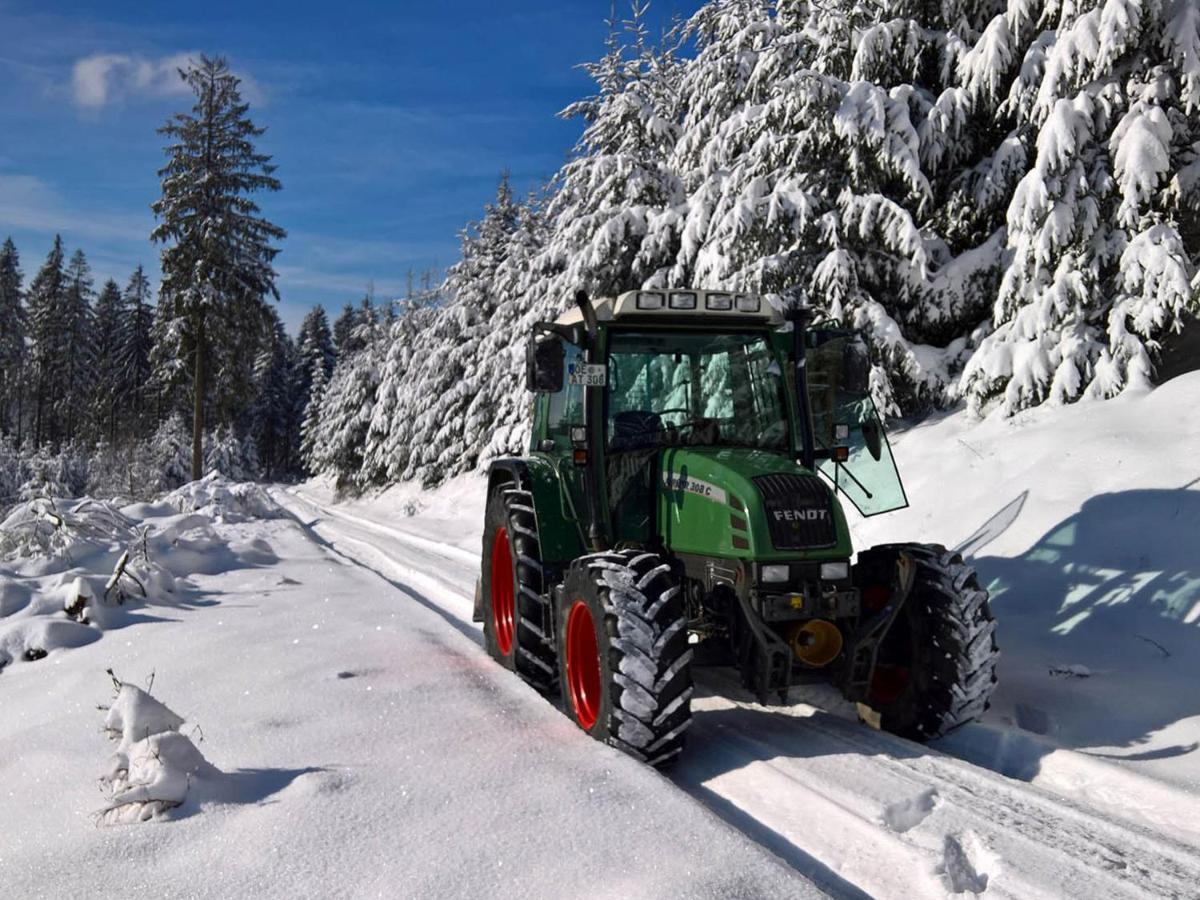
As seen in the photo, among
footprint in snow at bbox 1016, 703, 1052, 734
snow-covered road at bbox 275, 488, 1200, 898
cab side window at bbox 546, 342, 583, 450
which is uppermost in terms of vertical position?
cab side window at bbox 546, 342, 583, 450

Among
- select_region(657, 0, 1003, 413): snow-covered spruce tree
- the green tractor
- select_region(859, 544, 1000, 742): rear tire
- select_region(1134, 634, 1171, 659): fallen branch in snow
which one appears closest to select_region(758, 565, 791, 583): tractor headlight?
the green tractor

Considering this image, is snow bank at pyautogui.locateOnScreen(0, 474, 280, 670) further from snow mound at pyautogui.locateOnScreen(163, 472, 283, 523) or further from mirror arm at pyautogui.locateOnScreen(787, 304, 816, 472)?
mirror arm at pyautogui.locateOnScreen(787, 304, 816, 472)

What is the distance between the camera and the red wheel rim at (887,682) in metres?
4.99

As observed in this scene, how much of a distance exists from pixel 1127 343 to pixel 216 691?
9.03 m

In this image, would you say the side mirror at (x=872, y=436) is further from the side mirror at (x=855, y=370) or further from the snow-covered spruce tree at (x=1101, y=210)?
the snow-covered spruce tree at (x=1101, y=210)

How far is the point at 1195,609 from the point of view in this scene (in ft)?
18.9

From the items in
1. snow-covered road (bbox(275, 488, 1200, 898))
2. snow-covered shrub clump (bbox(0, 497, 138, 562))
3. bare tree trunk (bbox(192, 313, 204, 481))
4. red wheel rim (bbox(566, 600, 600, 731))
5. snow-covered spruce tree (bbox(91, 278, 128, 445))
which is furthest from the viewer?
snow-covered spruce tree (bbox(91, 278, 128, 445))

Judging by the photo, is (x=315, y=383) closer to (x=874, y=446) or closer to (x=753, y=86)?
(x=753, y=86)

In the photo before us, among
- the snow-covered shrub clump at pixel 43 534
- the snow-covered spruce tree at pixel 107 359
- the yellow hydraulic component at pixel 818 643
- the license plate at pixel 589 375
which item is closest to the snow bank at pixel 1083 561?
the yellow hydraulic component at pixel 818 643

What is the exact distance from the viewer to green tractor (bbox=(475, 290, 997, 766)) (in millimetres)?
4324

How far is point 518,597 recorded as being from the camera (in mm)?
5730

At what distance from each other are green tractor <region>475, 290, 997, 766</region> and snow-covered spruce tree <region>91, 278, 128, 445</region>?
5144 cm

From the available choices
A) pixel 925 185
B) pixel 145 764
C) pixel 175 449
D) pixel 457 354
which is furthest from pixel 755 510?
pixel 175 449

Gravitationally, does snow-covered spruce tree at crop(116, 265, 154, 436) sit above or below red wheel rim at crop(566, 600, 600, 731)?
above
